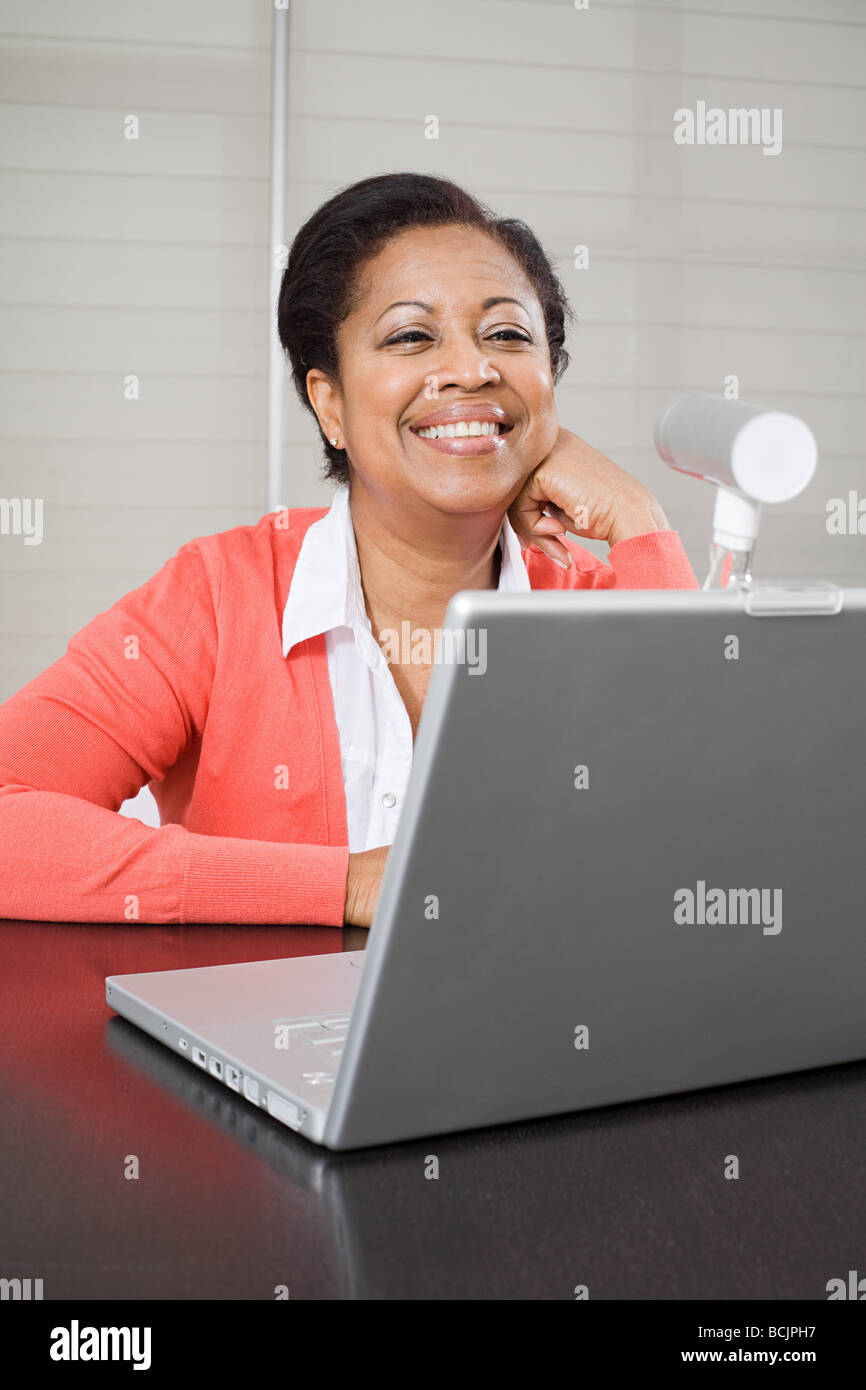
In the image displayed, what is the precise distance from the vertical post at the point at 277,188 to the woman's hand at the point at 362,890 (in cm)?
264

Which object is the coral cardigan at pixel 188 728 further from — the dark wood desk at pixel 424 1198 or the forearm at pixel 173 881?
the dark wood desk at pixel 424 1198

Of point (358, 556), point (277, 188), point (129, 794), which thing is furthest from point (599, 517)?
point (277, 188)

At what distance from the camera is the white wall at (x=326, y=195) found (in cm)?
361

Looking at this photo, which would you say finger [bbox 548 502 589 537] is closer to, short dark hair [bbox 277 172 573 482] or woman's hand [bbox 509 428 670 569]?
woman's hand [bbox 509 428 670 569]

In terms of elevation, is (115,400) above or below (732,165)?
below

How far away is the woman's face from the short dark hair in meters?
0.03

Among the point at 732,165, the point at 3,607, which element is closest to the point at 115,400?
the point at 3,607

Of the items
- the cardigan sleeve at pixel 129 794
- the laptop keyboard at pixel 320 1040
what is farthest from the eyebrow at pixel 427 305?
the laptop keyboard at pixel 320 1040

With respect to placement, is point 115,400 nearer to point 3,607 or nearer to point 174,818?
point 3,607

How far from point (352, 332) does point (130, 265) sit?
2.01 m

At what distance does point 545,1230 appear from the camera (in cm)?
60

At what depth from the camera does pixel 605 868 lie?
0.64m

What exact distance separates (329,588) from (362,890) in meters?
0.63
